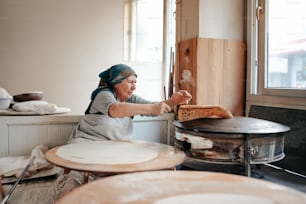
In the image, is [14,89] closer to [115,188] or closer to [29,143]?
[29,143]

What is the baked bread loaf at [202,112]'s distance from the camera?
188cm

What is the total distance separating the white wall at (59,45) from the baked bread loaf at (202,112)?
2.24 m

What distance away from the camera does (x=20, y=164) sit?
2.04 m

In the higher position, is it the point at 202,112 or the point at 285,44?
the point at 285,44

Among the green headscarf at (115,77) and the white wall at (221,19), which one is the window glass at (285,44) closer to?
the white wall at (221,19)

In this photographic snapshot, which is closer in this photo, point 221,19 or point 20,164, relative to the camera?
point 20,164

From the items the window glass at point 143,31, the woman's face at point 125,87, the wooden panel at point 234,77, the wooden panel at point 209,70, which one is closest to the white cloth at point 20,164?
the woman's face at point 125,87

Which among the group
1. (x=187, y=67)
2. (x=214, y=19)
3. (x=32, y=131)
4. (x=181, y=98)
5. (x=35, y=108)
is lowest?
(x=32, y=131)

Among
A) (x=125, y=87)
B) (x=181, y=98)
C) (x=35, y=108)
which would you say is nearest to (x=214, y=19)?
(x=181, y=98)

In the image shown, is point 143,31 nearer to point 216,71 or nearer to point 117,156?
point 216,71

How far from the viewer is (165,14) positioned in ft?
12.8

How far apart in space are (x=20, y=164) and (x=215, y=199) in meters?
1.54

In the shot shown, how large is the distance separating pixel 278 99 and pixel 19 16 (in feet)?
11.2

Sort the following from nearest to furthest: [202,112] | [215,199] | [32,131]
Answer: [215,199], [202,112], [32,131]
